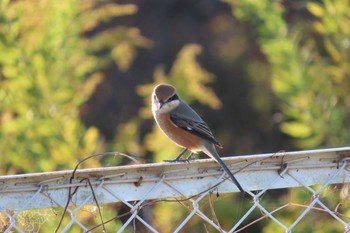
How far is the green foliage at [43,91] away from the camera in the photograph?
4625 millimetres

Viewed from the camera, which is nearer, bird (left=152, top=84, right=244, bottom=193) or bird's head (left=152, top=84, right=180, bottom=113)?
bird (left=152, top=84, right=244, bottom=193)

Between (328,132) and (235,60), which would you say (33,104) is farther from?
A: (235,60)

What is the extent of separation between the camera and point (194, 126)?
3955mm

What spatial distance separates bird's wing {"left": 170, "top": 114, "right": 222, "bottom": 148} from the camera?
3.84 metres

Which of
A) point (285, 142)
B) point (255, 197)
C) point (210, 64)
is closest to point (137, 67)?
point (210, 64)

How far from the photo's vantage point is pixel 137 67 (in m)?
9.02

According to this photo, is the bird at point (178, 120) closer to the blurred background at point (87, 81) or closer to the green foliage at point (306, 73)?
the blurred background at point (87, 81)

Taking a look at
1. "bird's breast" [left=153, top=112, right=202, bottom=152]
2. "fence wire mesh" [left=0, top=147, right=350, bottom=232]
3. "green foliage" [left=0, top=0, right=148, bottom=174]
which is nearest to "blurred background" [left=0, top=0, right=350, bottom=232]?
"green foliage" [left=0, top=0, right=148, bottom=174]

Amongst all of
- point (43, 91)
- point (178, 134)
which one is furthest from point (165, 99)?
point (43, 91)

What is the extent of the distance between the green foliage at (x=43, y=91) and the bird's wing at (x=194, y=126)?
2.32ft

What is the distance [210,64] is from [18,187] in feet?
24.4

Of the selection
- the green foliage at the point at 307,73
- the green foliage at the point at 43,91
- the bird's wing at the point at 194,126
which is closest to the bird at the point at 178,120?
the bird's wing at the point at 194,126

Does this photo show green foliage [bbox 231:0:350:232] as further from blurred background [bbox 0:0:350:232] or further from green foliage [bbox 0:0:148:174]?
green foliage [bbox 0:0:148:174]

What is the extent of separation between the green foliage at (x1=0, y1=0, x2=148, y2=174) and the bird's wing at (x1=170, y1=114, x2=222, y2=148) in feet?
2.32
